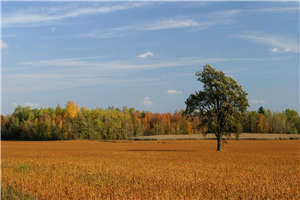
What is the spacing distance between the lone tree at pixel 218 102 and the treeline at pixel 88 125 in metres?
73.8

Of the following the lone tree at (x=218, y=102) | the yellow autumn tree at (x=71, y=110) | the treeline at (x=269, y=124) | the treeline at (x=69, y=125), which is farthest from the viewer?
Answer: the treeline at (x=269, y=124)

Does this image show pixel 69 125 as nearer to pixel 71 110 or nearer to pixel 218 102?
pixel 71 110

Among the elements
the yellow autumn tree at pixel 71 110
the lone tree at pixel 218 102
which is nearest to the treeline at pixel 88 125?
the yellow autumn tree at pixel 71 110

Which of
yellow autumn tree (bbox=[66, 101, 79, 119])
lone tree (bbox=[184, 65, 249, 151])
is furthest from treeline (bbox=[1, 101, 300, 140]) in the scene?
lone tree (bbox=[184, 65, 249, 151])

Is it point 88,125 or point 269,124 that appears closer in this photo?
point 88,125

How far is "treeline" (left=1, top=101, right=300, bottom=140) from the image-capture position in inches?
5743

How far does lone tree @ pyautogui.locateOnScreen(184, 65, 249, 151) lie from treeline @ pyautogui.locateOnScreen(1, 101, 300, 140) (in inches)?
2907

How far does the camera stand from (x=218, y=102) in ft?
180

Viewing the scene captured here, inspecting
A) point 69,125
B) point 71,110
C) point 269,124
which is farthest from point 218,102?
point 269,124

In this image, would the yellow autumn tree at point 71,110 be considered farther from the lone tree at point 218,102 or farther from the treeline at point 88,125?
the lone tree at point 218,102

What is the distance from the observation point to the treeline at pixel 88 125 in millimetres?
145875

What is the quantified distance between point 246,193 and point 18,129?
15463 cm

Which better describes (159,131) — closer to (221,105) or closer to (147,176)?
(221,105)

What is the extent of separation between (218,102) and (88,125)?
9797 centimetres
